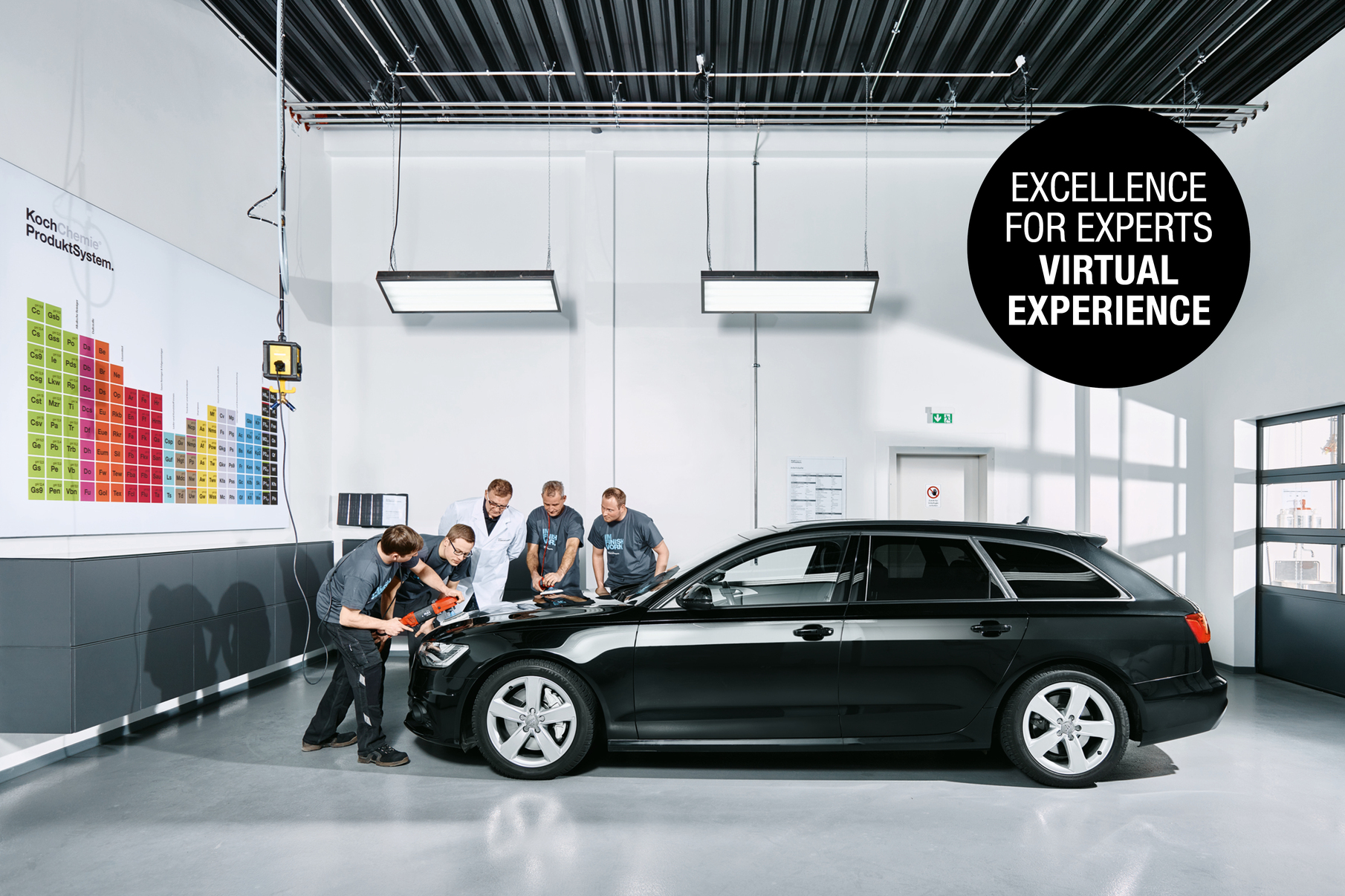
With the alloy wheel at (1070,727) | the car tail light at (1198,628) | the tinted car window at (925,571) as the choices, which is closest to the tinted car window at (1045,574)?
the tinted car window at (925,571)

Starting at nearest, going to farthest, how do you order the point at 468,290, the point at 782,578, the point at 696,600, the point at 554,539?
the point at 696,600, the point at 782,578, the point at 554,539, the point at 468,290

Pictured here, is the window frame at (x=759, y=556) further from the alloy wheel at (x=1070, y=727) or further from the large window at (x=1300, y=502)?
the large window at (x=1300, y=502)

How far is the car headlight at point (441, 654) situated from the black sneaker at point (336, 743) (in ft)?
3.21

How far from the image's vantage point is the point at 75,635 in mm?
4031

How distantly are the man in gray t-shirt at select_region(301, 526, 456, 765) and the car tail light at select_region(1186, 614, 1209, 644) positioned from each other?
4.02m

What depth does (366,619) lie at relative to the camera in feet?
12.9

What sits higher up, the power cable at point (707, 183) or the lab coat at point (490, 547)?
the power cable at point (707, 183)

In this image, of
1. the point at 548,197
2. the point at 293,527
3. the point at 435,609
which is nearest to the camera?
the point at 435,609

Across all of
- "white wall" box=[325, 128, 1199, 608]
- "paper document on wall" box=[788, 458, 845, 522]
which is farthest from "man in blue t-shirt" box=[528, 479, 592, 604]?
"paper document on wall" box=[788, 458, 845, 522]

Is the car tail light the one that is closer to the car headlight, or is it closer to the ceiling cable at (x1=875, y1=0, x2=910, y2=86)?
the car headlight

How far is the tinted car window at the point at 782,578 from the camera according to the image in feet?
12.6

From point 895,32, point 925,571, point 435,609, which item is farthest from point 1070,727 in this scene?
point 895,32

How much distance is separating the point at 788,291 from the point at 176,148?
15.4ft

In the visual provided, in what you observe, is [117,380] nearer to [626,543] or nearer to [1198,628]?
[626,543]
